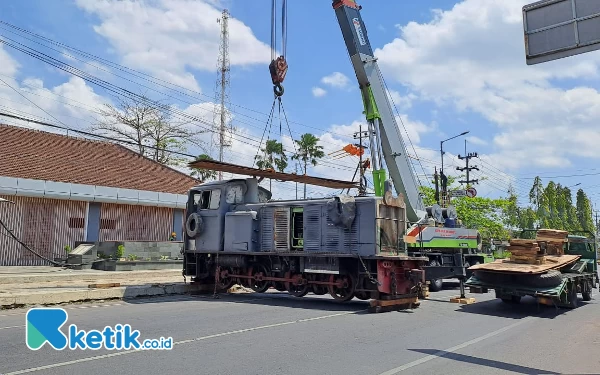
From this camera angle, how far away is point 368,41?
15820mm

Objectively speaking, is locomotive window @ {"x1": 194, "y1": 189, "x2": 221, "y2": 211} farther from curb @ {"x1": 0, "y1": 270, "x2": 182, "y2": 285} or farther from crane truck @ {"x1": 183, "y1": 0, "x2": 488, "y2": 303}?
curb @ {"x1": 0, "y1": 270, "x2": 182, "y2": 285}

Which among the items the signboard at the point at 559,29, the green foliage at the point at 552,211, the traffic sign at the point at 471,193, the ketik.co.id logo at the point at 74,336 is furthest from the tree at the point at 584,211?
the ketik.co.id logo at the point at 74,336

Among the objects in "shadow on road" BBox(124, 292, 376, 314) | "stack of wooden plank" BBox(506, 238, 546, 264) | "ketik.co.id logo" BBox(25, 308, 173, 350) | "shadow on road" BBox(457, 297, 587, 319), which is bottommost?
"shadow on road" BBox(457, 297, 587, 319)

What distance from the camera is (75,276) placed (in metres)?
16.7

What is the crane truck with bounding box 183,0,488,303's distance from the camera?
12336 mm

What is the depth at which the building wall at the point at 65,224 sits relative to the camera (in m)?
20.4

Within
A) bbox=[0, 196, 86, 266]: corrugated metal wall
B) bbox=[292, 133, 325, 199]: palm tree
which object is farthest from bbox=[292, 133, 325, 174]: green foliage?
bbox=[0, 196, 86, 266]: corrugated metal wall

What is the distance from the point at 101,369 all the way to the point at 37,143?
21.8 meters

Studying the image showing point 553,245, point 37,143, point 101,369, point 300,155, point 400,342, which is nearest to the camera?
point 101,369

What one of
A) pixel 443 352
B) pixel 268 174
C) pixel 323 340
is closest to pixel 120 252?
pixel 268 174

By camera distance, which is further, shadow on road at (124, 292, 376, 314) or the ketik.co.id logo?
shadow on road at (124, 292, 376, 314)

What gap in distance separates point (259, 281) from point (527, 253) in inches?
283

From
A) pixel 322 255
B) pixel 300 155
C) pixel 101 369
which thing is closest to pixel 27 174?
pixel 322 255

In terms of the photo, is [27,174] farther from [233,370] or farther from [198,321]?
[233,370]
